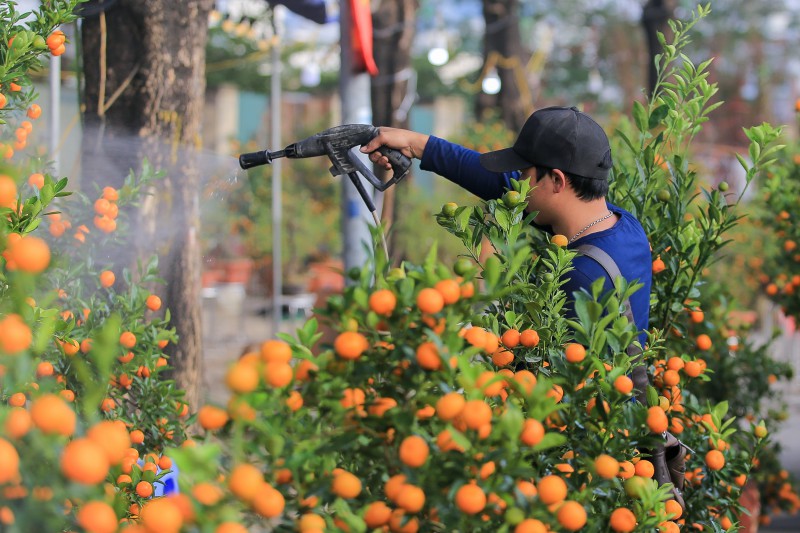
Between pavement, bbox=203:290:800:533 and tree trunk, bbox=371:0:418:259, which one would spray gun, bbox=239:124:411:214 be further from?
tree trunk, bbox=371:0:418:259

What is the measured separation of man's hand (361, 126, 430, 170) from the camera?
2438mm

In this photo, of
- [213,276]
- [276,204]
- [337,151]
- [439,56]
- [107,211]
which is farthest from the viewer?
[213,276]

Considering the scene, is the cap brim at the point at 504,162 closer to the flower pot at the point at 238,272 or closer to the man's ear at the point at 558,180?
the man's ear at the point at 558,180

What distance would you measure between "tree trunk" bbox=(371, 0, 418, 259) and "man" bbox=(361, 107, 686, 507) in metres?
6.84

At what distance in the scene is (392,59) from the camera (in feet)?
30.0

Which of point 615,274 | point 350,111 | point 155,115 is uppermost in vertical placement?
point 350,111

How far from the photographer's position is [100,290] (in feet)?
9.16

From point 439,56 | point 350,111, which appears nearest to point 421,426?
point 350,111

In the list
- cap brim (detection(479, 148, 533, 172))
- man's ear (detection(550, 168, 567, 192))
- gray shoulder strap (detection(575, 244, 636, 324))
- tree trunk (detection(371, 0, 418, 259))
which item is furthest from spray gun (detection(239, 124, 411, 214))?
tree trunk (detection(371, 0, 418, 259))

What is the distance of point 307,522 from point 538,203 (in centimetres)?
125

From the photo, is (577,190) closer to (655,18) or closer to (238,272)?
(655,18)

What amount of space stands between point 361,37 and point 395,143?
3495 millimetres

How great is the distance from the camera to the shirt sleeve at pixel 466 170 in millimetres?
2436

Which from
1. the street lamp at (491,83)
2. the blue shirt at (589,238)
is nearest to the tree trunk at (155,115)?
the blue shirt at (589,238)
